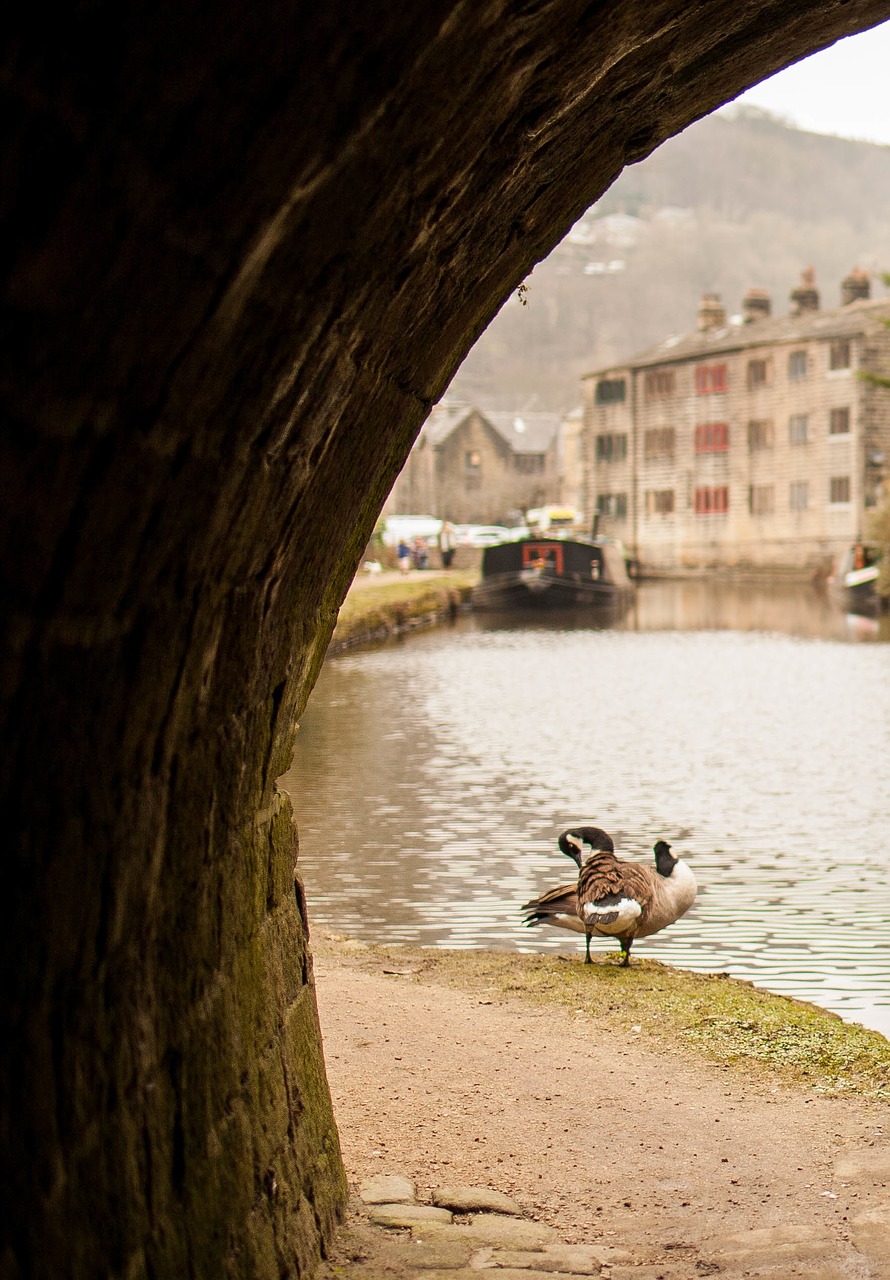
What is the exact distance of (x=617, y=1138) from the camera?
19.9ft

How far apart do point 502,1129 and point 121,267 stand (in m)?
4.53

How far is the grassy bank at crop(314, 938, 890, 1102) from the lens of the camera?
7.52 meters

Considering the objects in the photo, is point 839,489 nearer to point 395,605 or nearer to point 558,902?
point 395,605

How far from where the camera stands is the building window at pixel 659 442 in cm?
7031

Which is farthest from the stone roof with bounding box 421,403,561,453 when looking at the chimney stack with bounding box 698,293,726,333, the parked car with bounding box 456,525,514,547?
the chimney stack with bounding box 698,293,726,333

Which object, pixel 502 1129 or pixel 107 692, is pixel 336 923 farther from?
pixel 107 692

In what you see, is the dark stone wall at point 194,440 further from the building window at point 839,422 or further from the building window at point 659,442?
the building window at point 659,442

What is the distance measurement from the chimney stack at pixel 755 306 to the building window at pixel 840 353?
8.86 m

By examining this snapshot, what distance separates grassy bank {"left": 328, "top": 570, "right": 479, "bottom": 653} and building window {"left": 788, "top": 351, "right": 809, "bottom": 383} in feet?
56.3

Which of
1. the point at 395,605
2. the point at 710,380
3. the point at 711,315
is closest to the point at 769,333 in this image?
the point at 710,380

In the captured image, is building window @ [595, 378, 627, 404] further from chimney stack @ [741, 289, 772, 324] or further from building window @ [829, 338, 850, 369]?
building window @ [829, 338, 850, 369]

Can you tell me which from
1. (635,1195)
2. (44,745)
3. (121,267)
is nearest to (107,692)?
(44,745)

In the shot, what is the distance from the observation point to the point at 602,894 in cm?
959

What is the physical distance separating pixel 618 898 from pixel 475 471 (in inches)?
3566
